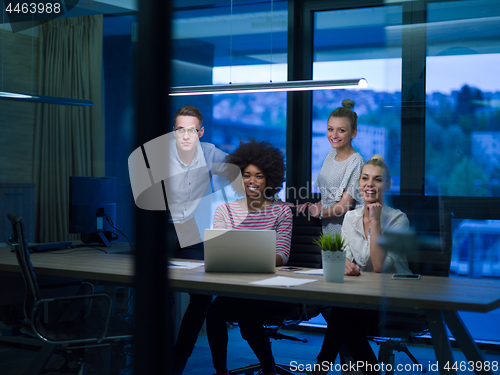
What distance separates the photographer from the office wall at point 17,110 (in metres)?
4.39

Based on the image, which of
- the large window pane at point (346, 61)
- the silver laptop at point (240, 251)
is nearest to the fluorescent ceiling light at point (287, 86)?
the large window pane at point (346, 61)

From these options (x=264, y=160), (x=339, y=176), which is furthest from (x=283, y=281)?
(x=339, y=176)

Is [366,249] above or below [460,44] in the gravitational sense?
below

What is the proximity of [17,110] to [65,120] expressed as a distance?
432 mm

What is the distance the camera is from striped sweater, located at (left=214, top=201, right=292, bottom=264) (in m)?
2.75

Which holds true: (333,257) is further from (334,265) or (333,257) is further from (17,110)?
(17,110)

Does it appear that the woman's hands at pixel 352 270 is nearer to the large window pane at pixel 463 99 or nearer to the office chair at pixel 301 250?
the office chair at pixel 301 250

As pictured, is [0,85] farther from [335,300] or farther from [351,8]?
[335,300]

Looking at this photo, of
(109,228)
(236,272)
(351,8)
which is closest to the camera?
(236,272)

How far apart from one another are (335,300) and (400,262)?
563 mm

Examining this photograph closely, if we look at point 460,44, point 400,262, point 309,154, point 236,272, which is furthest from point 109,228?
point 460,44

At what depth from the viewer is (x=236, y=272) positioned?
2361 millimetres

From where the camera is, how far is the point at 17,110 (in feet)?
14.9

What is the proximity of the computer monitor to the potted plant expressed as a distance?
154 centimetres
